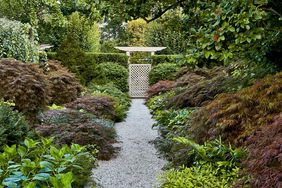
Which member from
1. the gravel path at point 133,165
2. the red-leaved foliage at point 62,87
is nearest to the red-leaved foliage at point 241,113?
the gravel path at point 133,165

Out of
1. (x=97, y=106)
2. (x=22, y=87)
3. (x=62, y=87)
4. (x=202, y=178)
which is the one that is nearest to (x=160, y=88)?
(x=62, y=87)

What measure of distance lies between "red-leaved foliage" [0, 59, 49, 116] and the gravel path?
5.56 ft

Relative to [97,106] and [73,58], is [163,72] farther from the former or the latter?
[97,106]

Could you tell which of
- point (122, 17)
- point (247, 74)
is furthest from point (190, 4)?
point (247, 74)

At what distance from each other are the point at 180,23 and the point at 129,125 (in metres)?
2.73

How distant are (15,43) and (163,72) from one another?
25.6 feet

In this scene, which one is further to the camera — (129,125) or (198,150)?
(129,125)

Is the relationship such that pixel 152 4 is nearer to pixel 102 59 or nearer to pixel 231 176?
pixel 231 176

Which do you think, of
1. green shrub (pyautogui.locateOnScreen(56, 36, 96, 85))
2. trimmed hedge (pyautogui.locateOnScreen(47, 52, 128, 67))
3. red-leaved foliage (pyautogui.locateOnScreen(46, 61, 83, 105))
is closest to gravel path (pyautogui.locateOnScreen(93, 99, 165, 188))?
red-leaved foliage (pyautogui.locateOnScreen(46, 61, 83, 105))

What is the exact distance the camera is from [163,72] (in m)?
15.3

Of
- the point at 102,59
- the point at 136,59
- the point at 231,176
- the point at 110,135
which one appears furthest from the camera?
the point at 136,59

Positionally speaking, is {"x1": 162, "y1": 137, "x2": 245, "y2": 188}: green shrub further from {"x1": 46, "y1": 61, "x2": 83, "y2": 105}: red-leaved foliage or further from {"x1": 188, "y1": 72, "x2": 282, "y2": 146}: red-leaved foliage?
{"x1": 46, "y1": 61, "x2": 83, "y2": 105}: red-leaved foliage

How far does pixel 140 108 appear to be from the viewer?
12414mm

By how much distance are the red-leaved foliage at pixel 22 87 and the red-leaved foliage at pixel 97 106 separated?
150 centimetres
